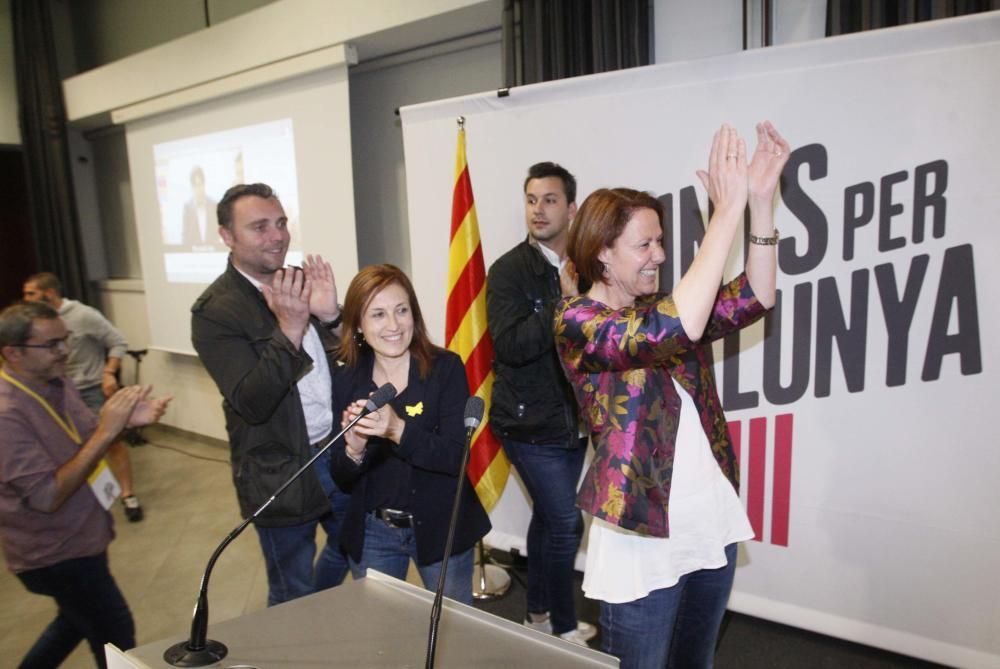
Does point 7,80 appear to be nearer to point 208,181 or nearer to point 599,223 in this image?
point 208,181

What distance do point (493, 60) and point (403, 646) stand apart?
10.6 ft

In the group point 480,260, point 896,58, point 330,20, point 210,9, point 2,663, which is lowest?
point 2,663

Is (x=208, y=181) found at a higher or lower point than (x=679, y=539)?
higher

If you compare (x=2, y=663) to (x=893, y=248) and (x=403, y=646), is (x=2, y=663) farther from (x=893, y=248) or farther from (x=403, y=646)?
(x=893, y=248)

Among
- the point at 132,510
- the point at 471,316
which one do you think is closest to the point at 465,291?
the point at 471,316

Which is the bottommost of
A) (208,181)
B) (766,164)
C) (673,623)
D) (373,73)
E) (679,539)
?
(673,623)

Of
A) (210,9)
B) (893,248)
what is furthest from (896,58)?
(210,9)

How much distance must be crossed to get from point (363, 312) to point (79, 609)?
110 centimetres

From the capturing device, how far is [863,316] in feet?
7.11

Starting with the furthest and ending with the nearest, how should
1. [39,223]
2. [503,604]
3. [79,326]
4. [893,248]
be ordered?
[39,223]
[79,326]
[503,604]
[893,248]

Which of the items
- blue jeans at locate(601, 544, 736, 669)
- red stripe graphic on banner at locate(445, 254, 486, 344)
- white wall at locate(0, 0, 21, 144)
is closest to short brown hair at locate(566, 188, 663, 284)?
blue jeans at locate(601, 544, 736, 669)

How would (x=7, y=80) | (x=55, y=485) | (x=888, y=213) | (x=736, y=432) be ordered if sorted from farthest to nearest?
(x=7, y=80) → (x=736, y=432) → (x=888, y=213) → (x=55, y=485)

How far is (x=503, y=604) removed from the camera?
9.30 feet

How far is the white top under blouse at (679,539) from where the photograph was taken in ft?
4.55
